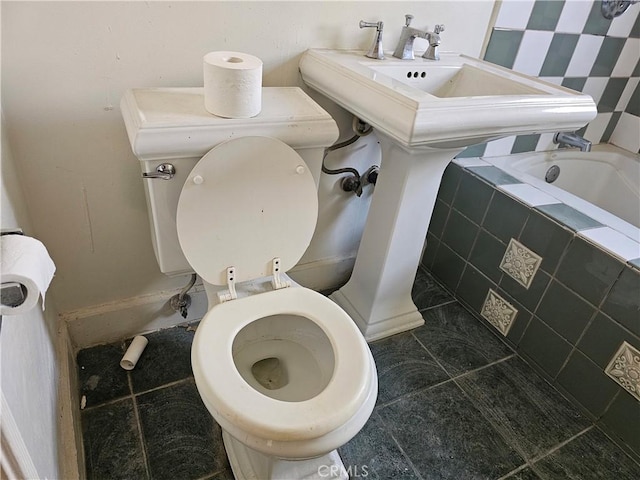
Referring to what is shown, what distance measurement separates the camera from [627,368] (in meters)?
1.20

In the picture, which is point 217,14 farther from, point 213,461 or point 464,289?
point 464,289

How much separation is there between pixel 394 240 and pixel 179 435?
803 mm

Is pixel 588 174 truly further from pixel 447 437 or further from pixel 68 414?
pixel 68 414

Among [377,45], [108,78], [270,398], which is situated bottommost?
[270,398]

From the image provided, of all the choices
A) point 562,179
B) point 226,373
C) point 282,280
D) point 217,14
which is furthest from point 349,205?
point 562,179

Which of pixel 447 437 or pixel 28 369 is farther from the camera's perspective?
pixel 447 437

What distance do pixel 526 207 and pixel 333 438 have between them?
968mm

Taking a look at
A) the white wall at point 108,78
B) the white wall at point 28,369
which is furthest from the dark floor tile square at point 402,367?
the white wall at point 28,369

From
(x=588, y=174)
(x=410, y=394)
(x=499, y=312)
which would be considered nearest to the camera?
(x=410, y=394)

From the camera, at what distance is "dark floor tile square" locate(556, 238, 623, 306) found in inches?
48.1

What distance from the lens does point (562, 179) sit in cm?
191

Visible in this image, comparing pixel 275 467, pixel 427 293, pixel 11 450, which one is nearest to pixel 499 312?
pixel 427 293

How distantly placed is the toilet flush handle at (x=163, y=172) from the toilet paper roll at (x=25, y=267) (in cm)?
39

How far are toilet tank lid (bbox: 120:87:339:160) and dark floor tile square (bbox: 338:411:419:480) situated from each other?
78 centimetres
